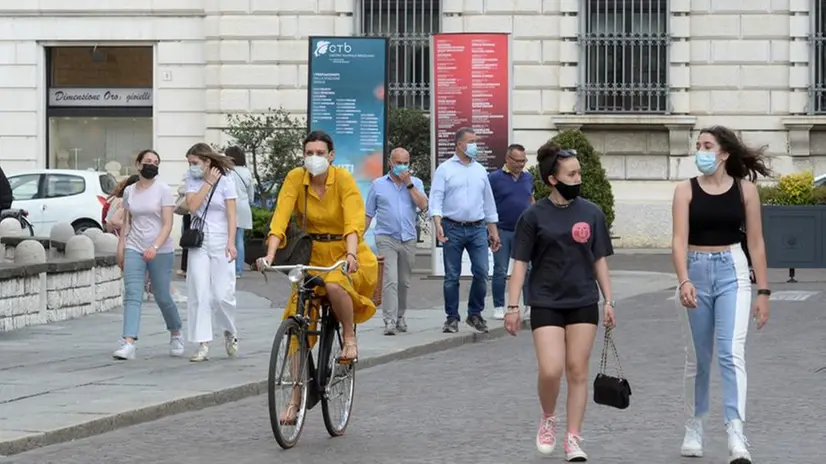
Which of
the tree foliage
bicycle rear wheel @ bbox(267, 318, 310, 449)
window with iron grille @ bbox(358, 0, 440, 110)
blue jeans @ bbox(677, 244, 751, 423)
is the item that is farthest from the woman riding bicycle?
window with iron grille @ bbox(358, 0, 440, 110)

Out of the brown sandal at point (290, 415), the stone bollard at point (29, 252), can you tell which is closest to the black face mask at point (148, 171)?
the stone bollard at point (29, 252)

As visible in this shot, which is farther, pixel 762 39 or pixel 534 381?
pixel 762 39

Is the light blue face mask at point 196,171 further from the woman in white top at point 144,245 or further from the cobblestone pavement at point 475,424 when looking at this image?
the cobblestone pavement at point 475,424

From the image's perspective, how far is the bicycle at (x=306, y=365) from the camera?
955cm

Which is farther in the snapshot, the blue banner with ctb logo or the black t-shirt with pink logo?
the blue banner with ctb logo

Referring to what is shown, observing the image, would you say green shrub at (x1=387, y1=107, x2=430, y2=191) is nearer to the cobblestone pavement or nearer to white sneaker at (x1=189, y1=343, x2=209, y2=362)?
the cobblestone pavement

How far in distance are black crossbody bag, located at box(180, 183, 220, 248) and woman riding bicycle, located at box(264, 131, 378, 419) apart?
12.0 feet

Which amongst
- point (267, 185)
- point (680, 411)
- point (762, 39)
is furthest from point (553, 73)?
point (680, 411)

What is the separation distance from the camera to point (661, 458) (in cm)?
949

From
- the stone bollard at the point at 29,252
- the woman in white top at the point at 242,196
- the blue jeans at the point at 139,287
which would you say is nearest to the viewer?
the blue jeans at the point at 139,287

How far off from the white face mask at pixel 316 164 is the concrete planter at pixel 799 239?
15.0 m

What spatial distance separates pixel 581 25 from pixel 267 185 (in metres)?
6.55

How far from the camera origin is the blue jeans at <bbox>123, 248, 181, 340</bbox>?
14156 millimetres

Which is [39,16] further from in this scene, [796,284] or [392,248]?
[392,248]
